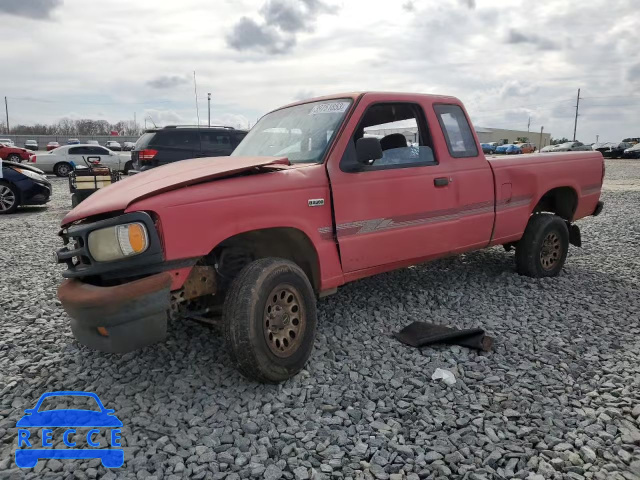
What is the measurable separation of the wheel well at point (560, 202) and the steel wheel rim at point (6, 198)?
37.5ft

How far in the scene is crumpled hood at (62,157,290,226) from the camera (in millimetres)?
2988

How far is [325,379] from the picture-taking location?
3.45 m

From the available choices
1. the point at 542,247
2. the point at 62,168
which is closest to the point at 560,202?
the point at 542,247

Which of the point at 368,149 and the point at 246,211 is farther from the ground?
the point at 368,149

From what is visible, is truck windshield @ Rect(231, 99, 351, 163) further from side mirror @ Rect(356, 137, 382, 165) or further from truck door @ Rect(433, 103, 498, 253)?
truck door @ Rect(433, 103, 498, 253)

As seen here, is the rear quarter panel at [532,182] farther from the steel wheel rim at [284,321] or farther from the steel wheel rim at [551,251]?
the steel wheel rim at [284,321]

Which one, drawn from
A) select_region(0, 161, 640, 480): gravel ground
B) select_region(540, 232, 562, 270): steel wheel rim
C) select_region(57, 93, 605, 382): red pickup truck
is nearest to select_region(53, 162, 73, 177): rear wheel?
select_region(0, 161, 640, 480): gravel ground

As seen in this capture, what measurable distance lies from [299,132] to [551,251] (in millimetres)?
3454

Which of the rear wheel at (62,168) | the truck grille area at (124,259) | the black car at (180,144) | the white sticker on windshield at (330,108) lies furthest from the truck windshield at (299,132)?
the rear wheel at (62,168)

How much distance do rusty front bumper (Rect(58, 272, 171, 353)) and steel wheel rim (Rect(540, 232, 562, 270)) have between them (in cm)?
449

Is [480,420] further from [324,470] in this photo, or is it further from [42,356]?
[42,356]

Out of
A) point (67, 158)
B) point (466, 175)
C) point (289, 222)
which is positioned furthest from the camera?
point (67, 158)

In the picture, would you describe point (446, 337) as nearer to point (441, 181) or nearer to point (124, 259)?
point (441, 181)

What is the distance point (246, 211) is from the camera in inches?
127
